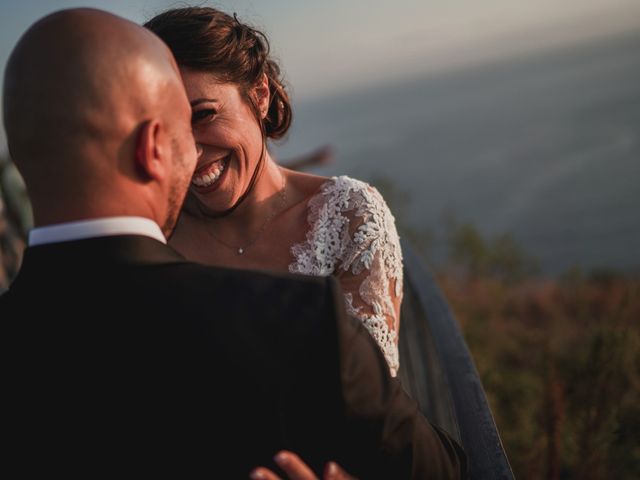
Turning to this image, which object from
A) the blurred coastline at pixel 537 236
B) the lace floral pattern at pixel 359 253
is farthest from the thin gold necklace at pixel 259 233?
the blurred coastline at pixel 537 236

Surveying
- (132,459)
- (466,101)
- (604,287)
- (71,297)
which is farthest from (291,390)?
(466,101)

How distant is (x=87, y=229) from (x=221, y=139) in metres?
1.51

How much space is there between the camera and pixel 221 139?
276 cm

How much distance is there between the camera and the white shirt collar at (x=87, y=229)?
1.30m

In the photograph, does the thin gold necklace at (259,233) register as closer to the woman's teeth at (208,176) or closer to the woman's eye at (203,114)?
the woman's teeth at (208,176)

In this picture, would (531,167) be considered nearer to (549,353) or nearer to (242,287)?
(549,353)

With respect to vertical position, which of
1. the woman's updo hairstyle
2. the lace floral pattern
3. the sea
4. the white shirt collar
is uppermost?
the woman's updo hairstyle

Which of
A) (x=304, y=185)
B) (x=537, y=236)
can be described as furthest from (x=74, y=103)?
(x=537, y=236)

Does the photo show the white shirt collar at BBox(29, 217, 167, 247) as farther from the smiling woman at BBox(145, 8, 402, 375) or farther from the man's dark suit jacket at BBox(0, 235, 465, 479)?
the smiling woman at BBox(145, 8, 402, 375)

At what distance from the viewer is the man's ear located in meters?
1.30

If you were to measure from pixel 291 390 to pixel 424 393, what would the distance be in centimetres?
280

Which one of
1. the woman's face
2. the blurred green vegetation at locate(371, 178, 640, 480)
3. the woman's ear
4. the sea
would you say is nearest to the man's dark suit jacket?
the woman's face

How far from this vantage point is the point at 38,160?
1268 millimetres

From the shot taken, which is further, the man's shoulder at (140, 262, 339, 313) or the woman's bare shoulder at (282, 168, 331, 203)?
the woman's bare shoulder at (282, 168, 331, 203)
